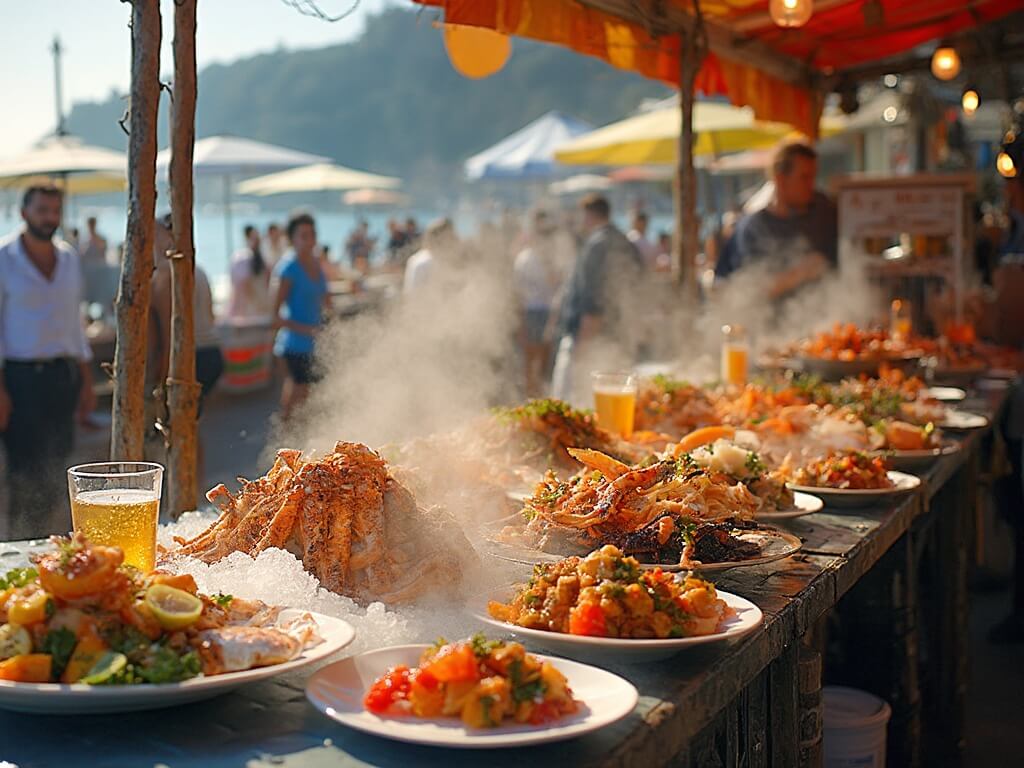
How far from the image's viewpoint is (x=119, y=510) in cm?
193

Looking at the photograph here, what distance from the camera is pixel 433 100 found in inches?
3642

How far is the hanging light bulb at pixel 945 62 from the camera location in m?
7.29

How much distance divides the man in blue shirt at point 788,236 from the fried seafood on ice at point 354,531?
16.1 feet

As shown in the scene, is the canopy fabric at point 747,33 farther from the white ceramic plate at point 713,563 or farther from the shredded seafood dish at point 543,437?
the white ceramic plate at point 713,563

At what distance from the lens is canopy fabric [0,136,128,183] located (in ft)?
32.7

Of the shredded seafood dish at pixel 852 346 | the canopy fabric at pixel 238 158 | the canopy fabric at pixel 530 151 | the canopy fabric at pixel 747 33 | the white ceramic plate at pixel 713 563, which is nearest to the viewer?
the white ceramic plate at pixel 713 563

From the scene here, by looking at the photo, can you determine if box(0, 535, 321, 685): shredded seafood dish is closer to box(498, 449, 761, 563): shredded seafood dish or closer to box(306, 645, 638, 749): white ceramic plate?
box(306, 645, 638, 749): white ceramic plate

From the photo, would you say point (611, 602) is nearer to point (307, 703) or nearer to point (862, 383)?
point (307, 703)

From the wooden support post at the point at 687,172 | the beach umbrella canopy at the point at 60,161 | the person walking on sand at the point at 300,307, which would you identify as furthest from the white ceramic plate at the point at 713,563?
the beach umbrella canopy at the point at 60,161

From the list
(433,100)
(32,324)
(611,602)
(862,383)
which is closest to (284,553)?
(611,602)

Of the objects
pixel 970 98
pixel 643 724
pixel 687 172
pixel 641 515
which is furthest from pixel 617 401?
pixel 970 98

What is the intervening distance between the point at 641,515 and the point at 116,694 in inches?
43.6

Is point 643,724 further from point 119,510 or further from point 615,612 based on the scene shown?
point 119,510

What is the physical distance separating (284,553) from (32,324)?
4918 mm
